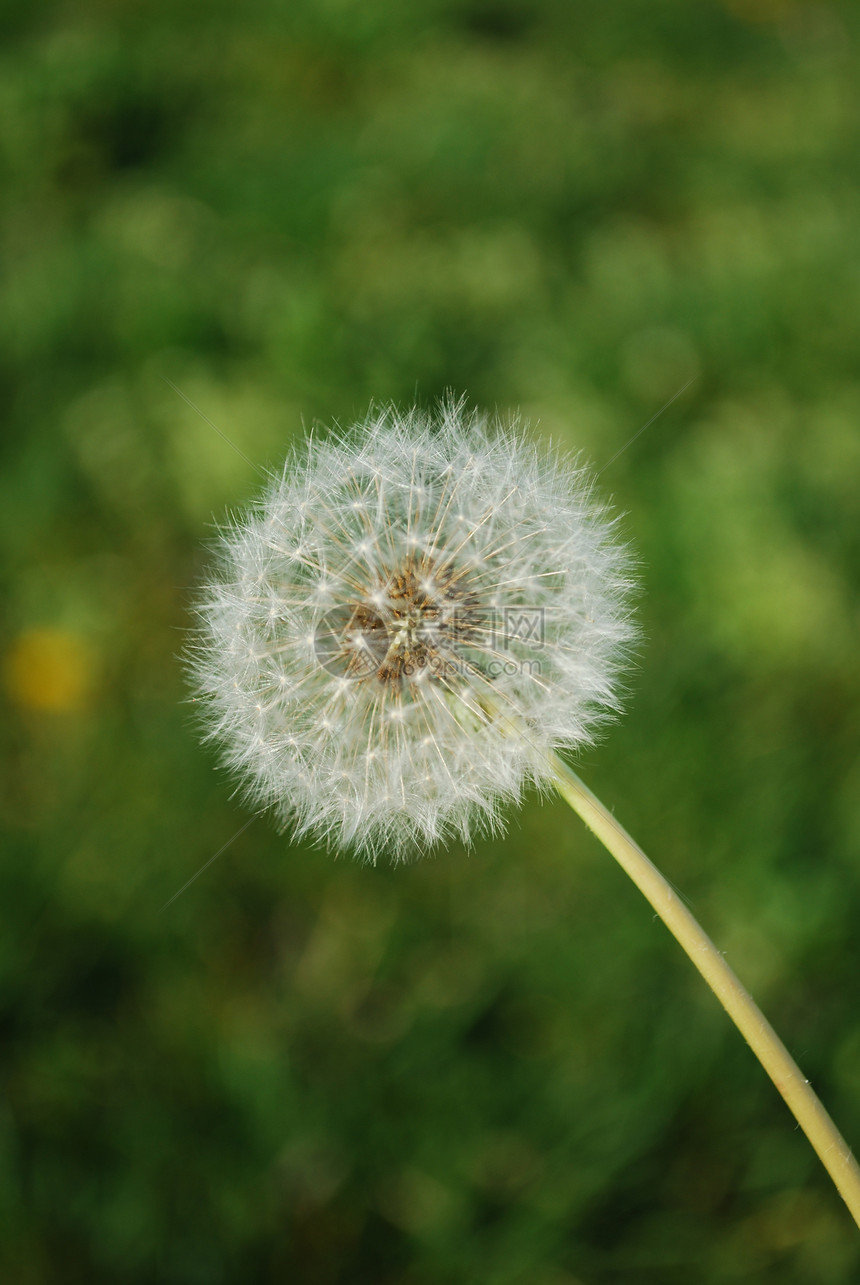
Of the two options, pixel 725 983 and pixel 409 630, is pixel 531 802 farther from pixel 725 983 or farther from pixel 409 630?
pixel 725 983

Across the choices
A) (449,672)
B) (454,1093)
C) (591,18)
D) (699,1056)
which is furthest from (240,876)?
(591,18)

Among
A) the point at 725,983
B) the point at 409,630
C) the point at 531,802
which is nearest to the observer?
the point at 725,983

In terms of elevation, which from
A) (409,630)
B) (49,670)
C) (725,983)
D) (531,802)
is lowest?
(725,983)

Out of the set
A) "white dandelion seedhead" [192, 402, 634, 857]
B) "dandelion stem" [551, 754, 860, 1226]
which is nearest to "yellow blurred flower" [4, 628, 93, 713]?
"white dandelion seedhead" [192, 402, 634, 857]

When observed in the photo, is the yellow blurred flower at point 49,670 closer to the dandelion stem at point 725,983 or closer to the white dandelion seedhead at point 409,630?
the white dandelion seedhead at point 409,630

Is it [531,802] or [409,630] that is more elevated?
[531,802]

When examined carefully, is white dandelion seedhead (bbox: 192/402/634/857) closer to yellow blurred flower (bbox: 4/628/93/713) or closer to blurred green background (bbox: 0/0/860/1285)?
blurred green background (bbox: 0/0/860/1285)

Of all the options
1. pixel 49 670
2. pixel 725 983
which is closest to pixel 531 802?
pixel 49 670
